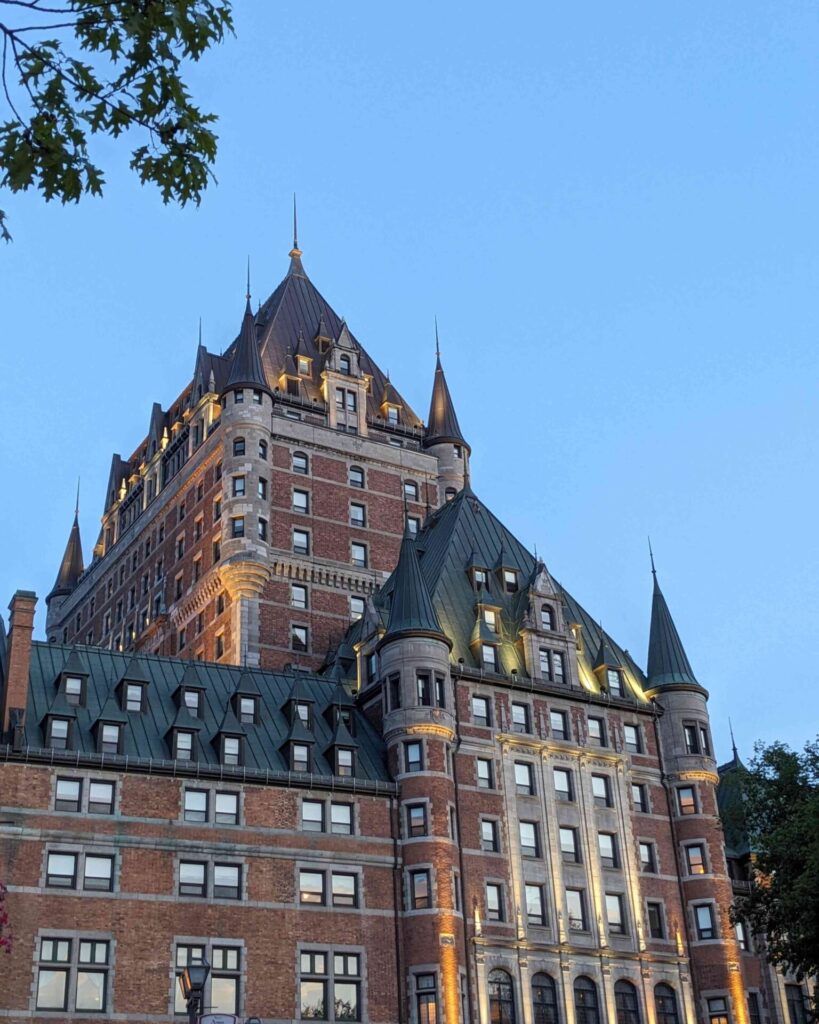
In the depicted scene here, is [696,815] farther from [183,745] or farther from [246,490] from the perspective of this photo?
[246,490]

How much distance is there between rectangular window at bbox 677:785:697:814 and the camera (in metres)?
71.8

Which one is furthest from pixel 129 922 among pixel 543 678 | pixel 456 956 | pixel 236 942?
pixel 543 678

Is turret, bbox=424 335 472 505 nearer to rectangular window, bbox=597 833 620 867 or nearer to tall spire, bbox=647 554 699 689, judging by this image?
tall spire, bbox=647 554 699 689

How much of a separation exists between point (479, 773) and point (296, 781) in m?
A: 9.62

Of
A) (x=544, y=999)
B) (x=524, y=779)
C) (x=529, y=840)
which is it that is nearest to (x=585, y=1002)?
(x=544, y=999)

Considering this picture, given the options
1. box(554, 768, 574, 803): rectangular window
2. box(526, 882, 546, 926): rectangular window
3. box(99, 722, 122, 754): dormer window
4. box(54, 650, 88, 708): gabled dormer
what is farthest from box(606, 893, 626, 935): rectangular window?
box(54, 650, 88, 708): gabled dormer

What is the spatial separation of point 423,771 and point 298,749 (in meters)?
5.78

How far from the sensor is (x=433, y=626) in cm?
6756

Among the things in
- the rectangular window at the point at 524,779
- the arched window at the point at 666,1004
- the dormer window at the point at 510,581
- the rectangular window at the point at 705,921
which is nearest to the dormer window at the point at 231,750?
the rectangular window at the point at 524,779

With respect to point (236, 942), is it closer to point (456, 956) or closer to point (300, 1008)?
point (300, 1008)

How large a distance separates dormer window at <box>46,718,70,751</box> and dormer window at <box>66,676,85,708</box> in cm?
222

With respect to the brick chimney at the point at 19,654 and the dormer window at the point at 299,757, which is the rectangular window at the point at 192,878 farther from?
the brick chimney at the point at 19,654

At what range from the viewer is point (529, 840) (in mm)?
67062

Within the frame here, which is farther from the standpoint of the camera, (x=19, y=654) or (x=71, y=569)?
(x=71, y=569)
